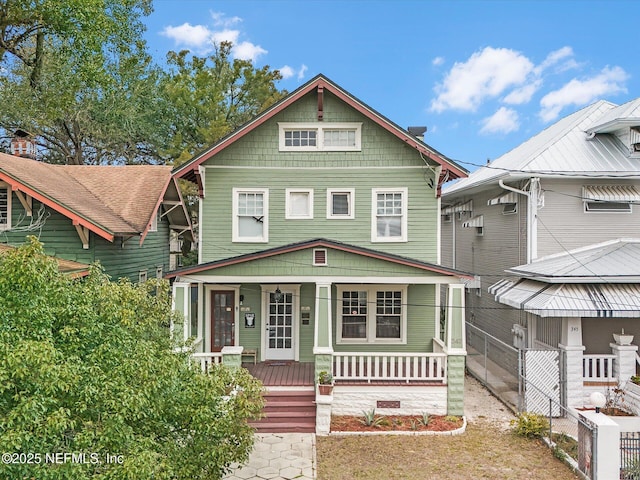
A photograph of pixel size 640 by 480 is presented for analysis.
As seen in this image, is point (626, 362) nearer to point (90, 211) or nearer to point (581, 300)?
point (581, 300)

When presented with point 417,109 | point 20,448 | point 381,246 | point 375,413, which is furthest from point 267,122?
point 417,109

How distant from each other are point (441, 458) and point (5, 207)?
43.5 ft

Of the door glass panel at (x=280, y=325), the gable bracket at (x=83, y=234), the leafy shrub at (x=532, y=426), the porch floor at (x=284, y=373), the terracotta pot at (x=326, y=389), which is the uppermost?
the gable bracket at (x=83, y=234)

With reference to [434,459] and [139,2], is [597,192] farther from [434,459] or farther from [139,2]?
[139,2]

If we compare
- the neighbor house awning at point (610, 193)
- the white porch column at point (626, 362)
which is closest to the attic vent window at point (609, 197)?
the neighbor house awning at point (610, 193)

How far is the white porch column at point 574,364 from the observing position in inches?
425

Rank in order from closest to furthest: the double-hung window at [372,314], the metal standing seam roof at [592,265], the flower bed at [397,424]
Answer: the flower bed at [397,424], the metal standing seam roof at [592,265], the double-hung window at [372,314]

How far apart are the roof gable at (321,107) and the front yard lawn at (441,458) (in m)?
6.82

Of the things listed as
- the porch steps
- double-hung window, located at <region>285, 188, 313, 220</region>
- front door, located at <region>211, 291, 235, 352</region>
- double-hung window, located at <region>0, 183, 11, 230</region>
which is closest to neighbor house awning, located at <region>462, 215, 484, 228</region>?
double-hung window, located at <region>285, 188, 313, 220</region>

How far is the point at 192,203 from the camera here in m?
23.6

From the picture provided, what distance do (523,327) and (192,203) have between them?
16.7 m

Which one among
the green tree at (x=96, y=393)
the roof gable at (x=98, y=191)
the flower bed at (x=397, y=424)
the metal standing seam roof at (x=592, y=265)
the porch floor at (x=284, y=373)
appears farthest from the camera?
the roof gable at (x=98, y=191)

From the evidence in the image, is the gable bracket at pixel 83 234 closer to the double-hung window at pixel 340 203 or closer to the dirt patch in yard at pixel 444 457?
the double-hung window at pixel 340 203

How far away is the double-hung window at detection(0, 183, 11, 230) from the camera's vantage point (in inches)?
512
